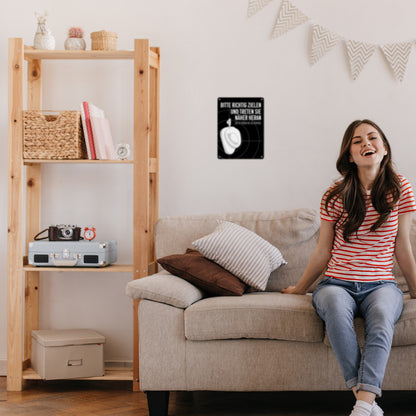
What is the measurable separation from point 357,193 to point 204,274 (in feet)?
2.33

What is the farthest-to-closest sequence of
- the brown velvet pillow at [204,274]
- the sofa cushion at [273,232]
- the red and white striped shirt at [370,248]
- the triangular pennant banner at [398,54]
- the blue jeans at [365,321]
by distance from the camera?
1. the triangular pennant banner at [398,54]
2. the sofa cushion at [273,232]
3. the brown velvet pillow at [204,274]
4. the red and white striped shirt at [370,248]
5. the blue jeans at [365,321]

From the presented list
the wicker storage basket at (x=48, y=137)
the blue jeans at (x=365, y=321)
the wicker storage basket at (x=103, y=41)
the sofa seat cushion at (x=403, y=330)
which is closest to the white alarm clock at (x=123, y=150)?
the wicker storage basket at (x=48, y=137)

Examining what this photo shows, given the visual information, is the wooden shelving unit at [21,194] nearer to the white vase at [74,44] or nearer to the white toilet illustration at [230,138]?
the white vase at [74,44]

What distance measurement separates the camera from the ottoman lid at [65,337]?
119 inches

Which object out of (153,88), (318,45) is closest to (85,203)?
(153,88)

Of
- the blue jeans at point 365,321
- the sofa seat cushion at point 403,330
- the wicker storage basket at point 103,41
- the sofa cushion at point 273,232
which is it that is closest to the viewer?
the blue jeans at point 365,321

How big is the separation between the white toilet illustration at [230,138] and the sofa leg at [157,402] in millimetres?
1394

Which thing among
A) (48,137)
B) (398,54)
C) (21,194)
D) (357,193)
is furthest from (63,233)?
(398,54)

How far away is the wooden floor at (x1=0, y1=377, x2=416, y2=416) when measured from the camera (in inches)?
105

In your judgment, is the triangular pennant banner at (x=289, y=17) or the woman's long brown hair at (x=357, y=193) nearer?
the woman's long brown hair at (x=357, y=193)

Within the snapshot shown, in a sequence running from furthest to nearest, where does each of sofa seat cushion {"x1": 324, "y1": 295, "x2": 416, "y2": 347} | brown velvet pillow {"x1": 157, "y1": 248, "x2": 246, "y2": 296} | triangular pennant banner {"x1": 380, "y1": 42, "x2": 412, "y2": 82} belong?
triangular pennant banner {"x1": 380, "y1": 42, "x2": 412, "y2": 82} → brown velvet pillow {"x1": 157, "y1": 248, "x2": 246, "y2": 296} → sofa seat cushion {"x1": 324, "y1": 295, "x2": 416, "y2": 347}

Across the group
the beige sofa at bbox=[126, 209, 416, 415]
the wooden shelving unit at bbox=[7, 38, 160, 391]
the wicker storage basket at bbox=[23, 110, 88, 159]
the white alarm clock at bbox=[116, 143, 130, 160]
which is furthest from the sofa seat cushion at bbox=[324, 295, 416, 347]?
the wicker storage basket at bbox=[23, 110, 88, 159]

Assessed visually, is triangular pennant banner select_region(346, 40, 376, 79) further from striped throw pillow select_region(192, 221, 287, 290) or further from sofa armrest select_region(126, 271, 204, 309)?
sofa armrest select_region(126, 271, 204, 309)

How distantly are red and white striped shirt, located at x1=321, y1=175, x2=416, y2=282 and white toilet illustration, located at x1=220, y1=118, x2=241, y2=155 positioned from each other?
100cm
